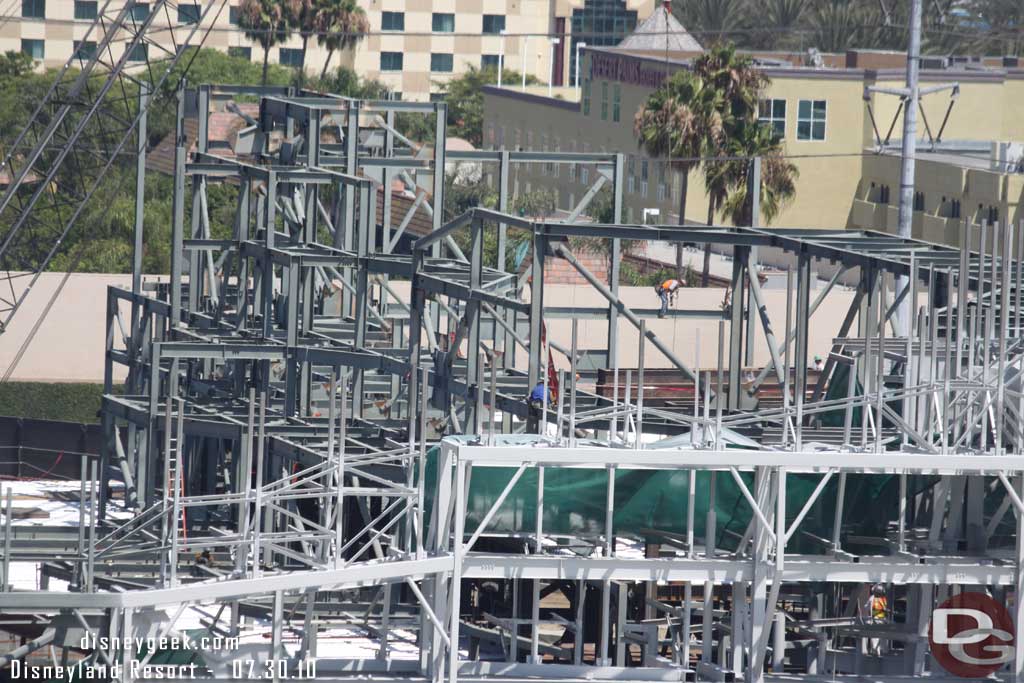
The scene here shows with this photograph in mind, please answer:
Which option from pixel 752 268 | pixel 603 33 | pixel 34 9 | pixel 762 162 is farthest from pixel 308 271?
pixel 603 33

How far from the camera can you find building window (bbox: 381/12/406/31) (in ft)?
420

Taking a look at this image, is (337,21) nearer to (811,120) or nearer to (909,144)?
(811,120)

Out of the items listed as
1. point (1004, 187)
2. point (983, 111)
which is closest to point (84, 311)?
point (1004, 187)

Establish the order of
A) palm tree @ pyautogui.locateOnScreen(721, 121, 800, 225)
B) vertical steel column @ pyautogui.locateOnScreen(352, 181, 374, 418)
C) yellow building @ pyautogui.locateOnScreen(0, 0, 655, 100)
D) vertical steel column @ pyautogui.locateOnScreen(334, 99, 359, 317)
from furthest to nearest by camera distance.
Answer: yellow building @ pyautogui.locateOnScreen(0, 0, 655, 100) → palm tree @ pyautogui.locateOnScreen(721, 121, 800, 225) → vertical steel column @ pyautogui.locateOnScreen(334, 99, 359, 317) → vertical steel column @ pyautogui.locateOnScreen(352, 181, 374, 418)

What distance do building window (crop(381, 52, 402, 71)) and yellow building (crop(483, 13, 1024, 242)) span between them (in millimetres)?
41308

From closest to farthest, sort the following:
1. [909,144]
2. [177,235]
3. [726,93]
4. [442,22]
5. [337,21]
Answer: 1. [177,235]
2. [909,144]
3. [726,93]
4. [337,21]
5. [442,22]

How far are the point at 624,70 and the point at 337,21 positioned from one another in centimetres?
2666

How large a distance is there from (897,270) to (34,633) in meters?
14.4

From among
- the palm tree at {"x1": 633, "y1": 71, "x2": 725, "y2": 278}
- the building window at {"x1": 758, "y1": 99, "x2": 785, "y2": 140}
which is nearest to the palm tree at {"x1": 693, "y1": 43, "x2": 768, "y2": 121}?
the palm tree at {"x1": 633, "y1": 71, "x2": 725, "y2": 278}

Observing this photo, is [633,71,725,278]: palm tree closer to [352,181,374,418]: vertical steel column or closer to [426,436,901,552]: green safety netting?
[352,181,374,418]: vertical steel column

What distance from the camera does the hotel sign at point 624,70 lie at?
81.1m

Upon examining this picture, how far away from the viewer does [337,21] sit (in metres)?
106

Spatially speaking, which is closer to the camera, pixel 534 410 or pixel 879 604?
pixel 534 410

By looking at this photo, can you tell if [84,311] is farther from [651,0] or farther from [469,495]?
[651,0]
